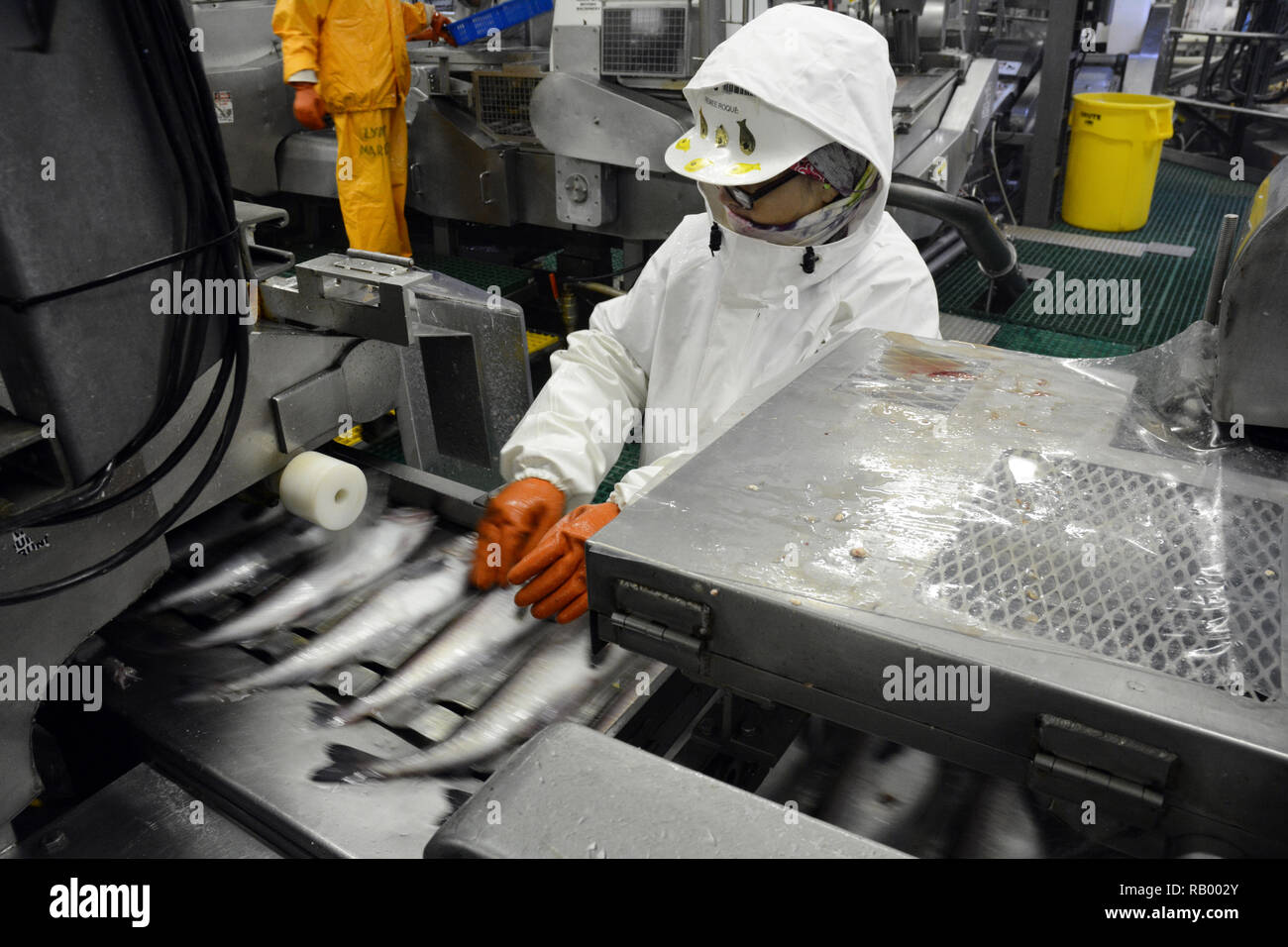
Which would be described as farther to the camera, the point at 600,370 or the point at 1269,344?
the point at 600,370

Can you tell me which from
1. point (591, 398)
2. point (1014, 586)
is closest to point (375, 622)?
point (591, 398)

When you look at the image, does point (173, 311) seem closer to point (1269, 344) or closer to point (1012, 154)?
point (1269, 344)

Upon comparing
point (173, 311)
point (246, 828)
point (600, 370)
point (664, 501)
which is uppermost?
point (173, 311)

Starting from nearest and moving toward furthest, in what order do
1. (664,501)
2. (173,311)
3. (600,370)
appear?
(664,501), (173,311), (600,370)

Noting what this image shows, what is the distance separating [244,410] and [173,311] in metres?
0.36

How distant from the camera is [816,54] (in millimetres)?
1603

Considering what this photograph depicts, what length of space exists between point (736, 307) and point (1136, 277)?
4.04 metres

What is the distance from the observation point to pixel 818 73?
1577 millimetres

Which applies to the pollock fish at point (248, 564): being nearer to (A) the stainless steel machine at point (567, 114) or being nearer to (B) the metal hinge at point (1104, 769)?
(B) the metal hinge at point (1104, 769)

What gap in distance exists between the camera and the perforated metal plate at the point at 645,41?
329 centimetres

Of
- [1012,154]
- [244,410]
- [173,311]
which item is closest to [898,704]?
[173,311]

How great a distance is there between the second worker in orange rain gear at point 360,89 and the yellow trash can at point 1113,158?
12.8 feet

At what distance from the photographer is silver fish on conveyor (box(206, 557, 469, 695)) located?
145 centimetres

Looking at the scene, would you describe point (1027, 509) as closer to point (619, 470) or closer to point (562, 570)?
point (562, 570)
